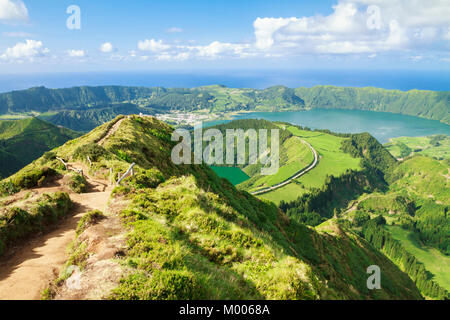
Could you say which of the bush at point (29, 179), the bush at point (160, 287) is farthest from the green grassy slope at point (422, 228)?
the bush at point (29, 179)

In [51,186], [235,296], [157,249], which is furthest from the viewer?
[51,186]

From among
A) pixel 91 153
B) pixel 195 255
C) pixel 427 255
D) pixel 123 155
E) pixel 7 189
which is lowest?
pixel 427 255

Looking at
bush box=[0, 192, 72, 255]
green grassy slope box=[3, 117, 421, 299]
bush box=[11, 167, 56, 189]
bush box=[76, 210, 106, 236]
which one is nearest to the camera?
green grassy slope box=[3, 117, 421, 299]

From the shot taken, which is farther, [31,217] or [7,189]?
[7,189]

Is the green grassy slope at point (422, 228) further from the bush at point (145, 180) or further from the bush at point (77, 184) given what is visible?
the bush at point (77, 184)

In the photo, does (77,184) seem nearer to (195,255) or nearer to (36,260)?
(36,260)

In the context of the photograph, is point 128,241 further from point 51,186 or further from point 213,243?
point 51,186

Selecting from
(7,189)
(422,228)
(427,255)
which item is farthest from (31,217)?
(422,228)

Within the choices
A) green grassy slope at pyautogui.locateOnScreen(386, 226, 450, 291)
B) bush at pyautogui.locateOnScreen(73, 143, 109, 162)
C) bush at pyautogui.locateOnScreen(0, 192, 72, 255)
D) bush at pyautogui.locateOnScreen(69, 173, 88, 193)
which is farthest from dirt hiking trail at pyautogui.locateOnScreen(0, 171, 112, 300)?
green grassy slope at pyautogui.locateOnScreen(386, 226, 450, 291)

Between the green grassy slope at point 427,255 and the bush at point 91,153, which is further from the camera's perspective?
the green grassy slope at point 427,255

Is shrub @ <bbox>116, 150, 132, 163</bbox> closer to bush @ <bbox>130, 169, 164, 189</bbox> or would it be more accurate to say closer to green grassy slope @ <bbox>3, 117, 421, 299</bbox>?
green grassy slope @ <bbox>3, 117, 421, 299</bbox>
